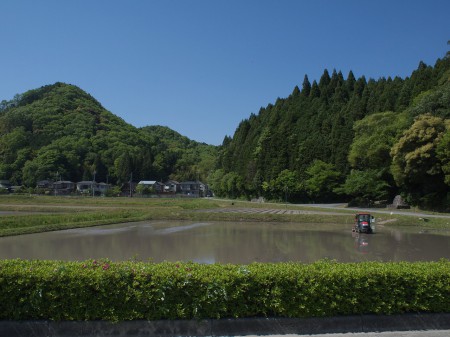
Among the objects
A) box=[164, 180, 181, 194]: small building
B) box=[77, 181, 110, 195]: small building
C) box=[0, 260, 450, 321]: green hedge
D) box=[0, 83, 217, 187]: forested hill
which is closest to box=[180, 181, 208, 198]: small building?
box=[164, 180, 181, 194]: small building

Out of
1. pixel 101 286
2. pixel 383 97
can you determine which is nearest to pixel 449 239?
pixel 101 286

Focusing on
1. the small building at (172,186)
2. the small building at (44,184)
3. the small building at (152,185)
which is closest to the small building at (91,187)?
the small building at (44,184)

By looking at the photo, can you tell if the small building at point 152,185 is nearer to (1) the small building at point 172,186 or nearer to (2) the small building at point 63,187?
(1) the small building at point 172,186

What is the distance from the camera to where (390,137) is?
48.1 meters

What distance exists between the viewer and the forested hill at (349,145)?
40.2 m

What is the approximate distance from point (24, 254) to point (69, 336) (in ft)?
46.6

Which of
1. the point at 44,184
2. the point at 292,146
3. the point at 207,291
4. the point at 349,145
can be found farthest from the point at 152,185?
the point at 207,291

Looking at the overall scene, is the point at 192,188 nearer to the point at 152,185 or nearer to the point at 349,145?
the point at 152,185

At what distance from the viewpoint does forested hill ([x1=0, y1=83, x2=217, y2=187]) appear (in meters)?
121

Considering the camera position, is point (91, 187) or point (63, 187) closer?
point (63, 187)

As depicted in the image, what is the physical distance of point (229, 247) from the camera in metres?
20.5

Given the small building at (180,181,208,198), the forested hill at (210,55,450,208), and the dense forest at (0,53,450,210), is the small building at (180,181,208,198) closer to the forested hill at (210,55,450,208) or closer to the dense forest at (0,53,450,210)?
the dense forest at (0,53,450,210)

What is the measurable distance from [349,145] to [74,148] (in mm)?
96519

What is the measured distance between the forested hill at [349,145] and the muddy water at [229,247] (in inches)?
629
